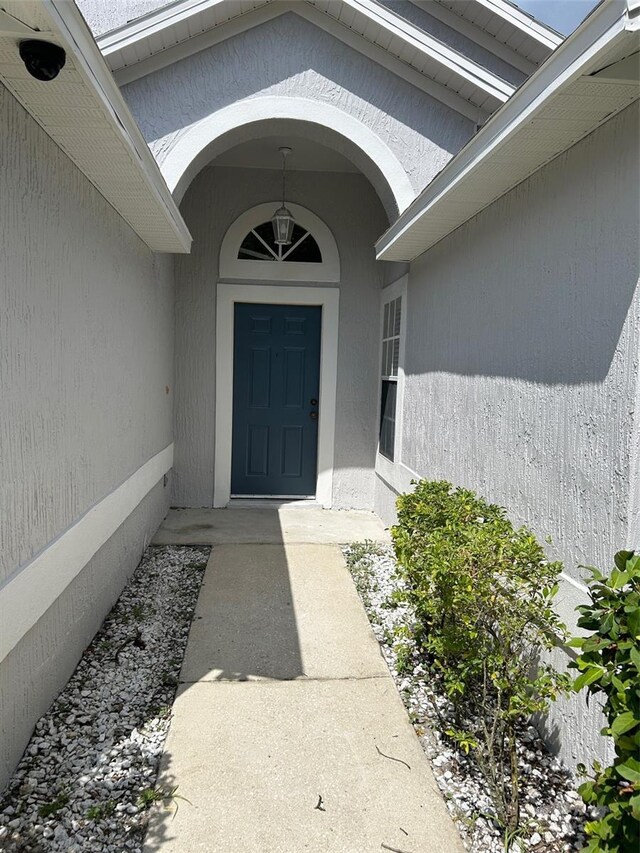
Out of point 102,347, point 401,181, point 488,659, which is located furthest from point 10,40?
point 401,181

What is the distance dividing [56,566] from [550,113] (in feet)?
9.83

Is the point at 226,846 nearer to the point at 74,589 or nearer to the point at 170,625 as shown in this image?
the point at 74,589

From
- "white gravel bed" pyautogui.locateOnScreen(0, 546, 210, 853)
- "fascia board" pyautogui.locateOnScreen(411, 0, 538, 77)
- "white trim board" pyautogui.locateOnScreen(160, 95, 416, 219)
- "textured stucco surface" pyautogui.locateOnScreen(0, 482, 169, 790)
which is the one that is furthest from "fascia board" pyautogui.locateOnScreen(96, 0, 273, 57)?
"white gravel bed" pyautogui.locateOnScreen(0, 546, 210, 853)

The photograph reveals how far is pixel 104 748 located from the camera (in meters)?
2.65

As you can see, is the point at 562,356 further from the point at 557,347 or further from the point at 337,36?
the point at 337,36

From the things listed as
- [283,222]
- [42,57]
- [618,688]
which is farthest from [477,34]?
[618,688]

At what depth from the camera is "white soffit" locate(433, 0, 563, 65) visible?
4910 mm

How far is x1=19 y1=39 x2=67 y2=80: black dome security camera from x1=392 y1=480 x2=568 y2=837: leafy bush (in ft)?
7.80

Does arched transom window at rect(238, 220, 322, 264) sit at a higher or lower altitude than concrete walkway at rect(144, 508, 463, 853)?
higher

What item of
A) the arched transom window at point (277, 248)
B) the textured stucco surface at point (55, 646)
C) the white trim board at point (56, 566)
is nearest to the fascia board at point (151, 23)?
the arched transom window at point (277, 248)

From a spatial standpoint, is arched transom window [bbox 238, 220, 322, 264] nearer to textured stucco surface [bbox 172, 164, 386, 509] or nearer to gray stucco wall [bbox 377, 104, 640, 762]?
textured stucco surface [bbox 172, 164, 386, 509]

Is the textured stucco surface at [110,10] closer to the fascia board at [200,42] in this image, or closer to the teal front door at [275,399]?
the fascia board at [200,42]

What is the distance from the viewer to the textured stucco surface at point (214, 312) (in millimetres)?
6680

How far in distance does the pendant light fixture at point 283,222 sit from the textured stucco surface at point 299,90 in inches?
37.9
